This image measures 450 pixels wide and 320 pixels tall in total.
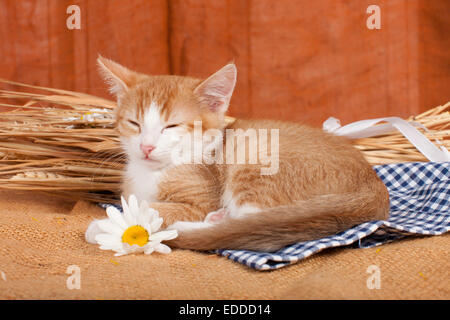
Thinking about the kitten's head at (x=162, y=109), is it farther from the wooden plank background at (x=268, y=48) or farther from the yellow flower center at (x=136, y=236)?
the wooden plank background at (x=268, y=48)

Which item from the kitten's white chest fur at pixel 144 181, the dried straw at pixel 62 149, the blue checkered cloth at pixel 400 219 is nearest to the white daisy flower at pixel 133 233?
the blue checkered cloth at pixel 400 219

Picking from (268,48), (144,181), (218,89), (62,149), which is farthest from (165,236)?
(268,48)

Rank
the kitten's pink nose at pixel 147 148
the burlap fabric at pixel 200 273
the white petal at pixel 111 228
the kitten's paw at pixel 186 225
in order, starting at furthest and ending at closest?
1. the kitten's pink nose at pixel 147 148
2. the kitten's paw at pixel 186 225
3. the white petal at pixel 111 228
4. the burlap fabric at pixel 200 273

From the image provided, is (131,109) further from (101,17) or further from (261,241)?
(101,17)

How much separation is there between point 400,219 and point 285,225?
0.48 metres

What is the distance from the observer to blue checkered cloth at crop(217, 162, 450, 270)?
0.93 meters

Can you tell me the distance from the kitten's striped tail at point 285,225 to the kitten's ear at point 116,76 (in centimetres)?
66

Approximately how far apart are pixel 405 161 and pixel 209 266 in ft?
4.00

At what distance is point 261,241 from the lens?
979mm

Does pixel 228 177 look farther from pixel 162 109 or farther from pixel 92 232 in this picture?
pixel 92 232

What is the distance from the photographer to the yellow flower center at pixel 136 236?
40.3 inches

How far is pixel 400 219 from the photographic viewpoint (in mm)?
1249

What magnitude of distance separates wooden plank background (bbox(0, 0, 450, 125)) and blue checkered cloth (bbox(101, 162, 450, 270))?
633 mm
